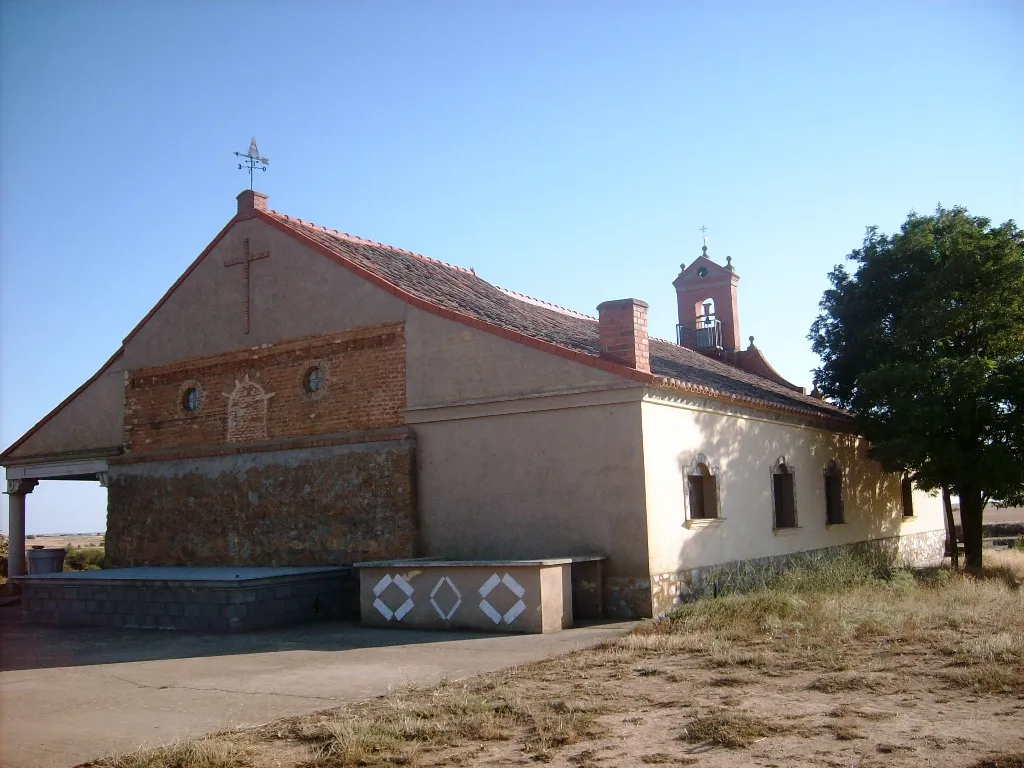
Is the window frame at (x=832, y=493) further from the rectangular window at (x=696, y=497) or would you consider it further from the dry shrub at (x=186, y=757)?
the dry shrub at (x=186, y=757)

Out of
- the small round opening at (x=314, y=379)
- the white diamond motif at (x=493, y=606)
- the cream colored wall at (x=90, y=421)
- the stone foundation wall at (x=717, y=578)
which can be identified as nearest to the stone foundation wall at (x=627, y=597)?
the stone foundation wall at (x=717, y=578)

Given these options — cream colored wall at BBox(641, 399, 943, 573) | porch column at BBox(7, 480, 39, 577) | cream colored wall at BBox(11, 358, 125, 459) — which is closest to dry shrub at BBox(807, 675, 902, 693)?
cream colored wall at BBox(641, 399, 943, 573)

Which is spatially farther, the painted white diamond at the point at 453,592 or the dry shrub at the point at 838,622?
the painted white diamond at the point at 453,592

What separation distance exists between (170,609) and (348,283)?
6276mm

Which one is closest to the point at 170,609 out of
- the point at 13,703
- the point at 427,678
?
the point at 13,703

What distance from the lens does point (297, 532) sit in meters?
16.3

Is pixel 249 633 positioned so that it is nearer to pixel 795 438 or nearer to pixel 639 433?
pixel 639 433

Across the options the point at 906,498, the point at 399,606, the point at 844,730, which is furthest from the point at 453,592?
the point at 906,498

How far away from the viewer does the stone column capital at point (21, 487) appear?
72.7 ft

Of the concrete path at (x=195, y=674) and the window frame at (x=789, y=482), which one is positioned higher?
the window frame at (x=789, y=482)

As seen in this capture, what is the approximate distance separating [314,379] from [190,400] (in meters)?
3.54

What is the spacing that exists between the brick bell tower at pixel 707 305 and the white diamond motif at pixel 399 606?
15.7 m

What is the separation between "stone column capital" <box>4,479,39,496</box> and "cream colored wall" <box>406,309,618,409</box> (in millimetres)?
11983

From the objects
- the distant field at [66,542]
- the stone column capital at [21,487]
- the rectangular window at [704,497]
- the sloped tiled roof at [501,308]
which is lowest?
the distant field at [66,542]
